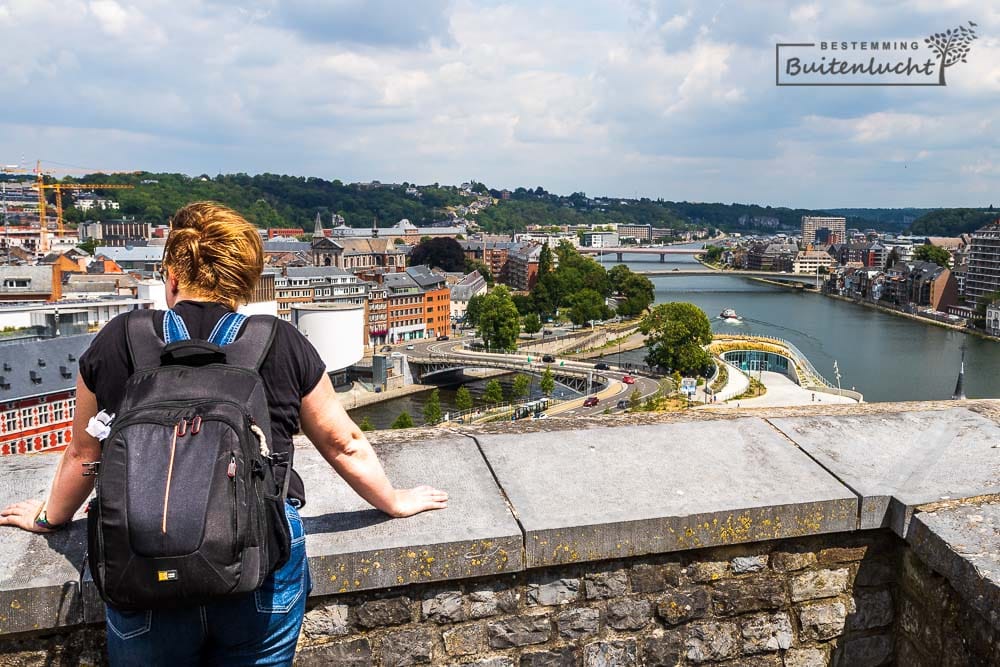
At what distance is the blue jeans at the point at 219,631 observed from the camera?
3.76 feet

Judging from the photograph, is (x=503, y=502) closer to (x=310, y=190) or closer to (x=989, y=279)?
(x=989, y=279)

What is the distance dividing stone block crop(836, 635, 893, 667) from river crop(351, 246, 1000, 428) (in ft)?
109

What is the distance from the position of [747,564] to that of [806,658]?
0.26m

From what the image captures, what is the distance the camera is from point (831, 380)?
3922cm

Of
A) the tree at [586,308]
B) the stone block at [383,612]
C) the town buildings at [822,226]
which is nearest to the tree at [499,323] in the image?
the tree at [586,308]

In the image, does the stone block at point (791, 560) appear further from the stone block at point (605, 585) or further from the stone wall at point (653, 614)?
the stone block at point (605, 585)

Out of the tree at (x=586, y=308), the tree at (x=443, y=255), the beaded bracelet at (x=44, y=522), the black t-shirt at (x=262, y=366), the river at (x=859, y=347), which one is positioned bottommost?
the river at (x=859, y=347)

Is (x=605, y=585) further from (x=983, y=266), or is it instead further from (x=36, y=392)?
(x=983, y=266)

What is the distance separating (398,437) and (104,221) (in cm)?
10549

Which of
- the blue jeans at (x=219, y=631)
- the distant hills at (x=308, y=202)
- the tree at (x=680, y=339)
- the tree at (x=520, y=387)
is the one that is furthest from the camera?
the distant hills at (x=308, y=202)

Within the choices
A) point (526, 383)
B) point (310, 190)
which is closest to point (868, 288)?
point (526, 383)

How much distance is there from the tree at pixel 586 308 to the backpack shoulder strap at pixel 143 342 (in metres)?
59.8

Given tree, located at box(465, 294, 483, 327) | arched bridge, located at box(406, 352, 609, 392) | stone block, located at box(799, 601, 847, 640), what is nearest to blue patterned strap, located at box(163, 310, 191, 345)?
stone block, located at box(799, 601, 847, 640)

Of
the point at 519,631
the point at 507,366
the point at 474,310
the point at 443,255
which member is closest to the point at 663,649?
the point at 519,631
